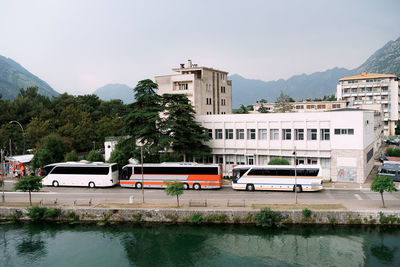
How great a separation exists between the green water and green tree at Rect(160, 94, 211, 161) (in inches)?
562

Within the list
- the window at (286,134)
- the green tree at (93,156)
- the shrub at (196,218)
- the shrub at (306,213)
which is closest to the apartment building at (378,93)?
the window at (286,134)

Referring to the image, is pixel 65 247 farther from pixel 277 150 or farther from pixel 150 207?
pixel 277 150

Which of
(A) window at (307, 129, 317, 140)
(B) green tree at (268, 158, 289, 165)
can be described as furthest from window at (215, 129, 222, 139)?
(A) window at (307, 129, 317, 140)

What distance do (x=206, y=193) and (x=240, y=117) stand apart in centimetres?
1285

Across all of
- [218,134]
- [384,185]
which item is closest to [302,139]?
[218,134]

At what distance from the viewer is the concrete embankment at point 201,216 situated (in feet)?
82.5

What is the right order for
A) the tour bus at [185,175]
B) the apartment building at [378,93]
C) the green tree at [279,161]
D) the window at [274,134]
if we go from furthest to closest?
the apartment building at [378,93] < the window at [274,134] < the green tree at [279,161] < the tour bus at [185,175]

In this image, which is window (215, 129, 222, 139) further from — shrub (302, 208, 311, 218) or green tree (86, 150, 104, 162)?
shrub (302, 208, 311, 218)

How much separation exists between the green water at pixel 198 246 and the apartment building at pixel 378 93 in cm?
8046

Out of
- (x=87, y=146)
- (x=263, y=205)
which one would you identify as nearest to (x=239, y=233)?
(x=263, y=205)

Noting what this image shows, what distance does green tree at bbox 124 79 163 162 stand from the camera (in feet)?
129

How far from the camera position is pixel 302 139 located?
38.7m

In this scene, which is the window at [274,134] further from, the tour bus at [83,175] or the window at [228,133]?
the tour bus at [83,175]

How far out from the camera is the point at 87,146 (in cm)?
6247
